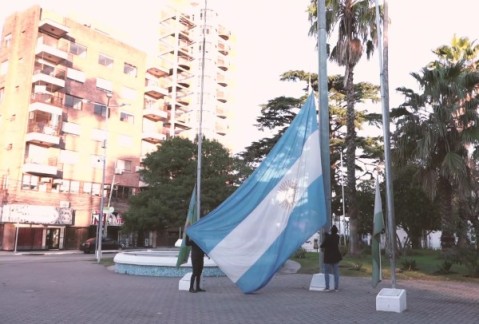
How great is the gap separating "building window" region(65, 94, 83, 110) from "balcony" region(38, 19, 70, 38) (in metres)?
6.14

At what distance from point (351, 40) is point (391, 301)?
1717 cm

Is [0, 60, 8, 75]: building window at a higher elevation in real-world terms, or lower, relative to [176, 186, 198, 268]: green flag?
higher

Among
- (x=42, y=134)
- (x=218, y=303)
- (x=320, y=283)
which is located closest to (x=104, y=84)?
(x=42, y=134)

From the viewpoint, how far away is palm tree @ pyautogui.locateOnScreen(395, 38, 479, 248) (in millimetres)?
18438

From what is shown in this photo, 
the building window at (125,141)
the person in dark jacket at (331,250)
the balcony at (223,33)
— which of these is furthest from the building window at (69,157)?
the person in dark jacket at (331,250)

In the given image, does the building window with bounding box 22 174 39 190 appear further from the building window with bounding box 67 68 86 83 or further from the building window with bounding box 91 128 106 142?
the building window with bounding box 67 68 86 83

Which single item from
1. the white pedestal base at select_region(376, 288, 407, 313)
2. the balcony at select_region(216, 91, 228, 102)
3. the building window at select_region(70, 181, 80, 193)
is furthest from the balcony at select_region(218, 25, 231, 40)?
the white pedestal base at select_region(376, 288, 407, 313)

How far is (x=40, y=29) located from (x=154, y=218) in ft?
81.5

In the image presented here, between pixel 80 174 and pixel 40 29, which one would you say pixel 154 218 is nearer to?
pixel 80 174

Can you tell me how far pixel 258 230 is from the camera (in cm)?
1108

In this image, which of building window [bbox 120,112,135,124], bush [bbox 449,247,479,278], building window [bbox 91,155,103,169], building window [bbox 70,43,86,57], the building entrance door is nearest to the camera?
bush [bbox 449,247,479,278]

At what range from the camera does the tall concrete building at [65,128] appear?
44500 mm

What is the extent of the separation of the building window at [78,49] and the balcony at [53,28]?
1559 millimetres

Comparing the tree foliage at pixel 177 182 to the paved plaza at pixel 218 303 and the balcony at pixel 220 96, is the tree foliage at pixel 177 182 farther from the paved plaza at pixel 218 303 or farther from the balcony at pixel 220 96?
the balcony at pixel 220 96
